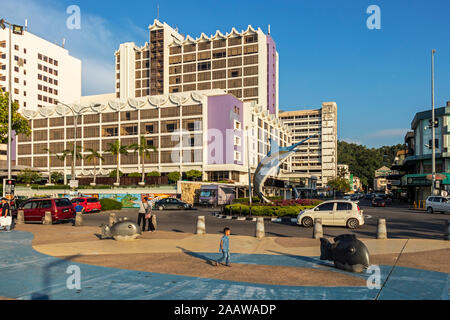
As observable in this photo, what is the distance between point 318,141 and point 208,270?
490ft

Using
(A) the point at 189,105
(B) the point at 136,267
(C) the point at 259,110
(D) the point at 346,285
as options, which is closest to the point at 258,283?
(D) the point at 346,285

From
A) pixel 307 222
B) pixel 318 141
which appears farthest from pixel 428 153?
pixel 318 141

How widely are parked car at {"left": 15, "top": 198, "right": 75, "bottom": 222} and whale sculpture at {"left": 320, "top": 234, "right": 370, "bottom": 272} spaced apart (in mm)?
20572

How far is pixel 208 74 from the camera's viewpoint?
4259 inches

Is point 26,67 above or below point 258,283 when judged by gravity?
above

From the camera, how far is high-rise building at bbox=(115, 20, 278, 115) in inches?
4077

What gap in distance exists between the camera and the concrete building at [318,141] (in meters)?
152

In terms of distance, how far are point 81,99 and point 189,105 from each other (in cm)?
5940

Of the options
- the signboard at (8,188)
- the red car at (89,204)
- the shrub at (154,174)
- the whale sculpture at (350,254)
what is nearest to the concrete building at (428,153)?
the red car at (89,204)

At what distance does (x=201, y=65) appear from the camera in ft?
358

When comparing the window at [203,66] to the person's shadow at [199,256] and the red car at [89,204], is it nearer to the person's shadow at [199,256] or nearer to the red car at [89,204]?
the red car at [89,204]

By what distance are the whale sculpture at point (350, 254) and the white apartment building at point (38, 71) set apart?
10377 centimetres
